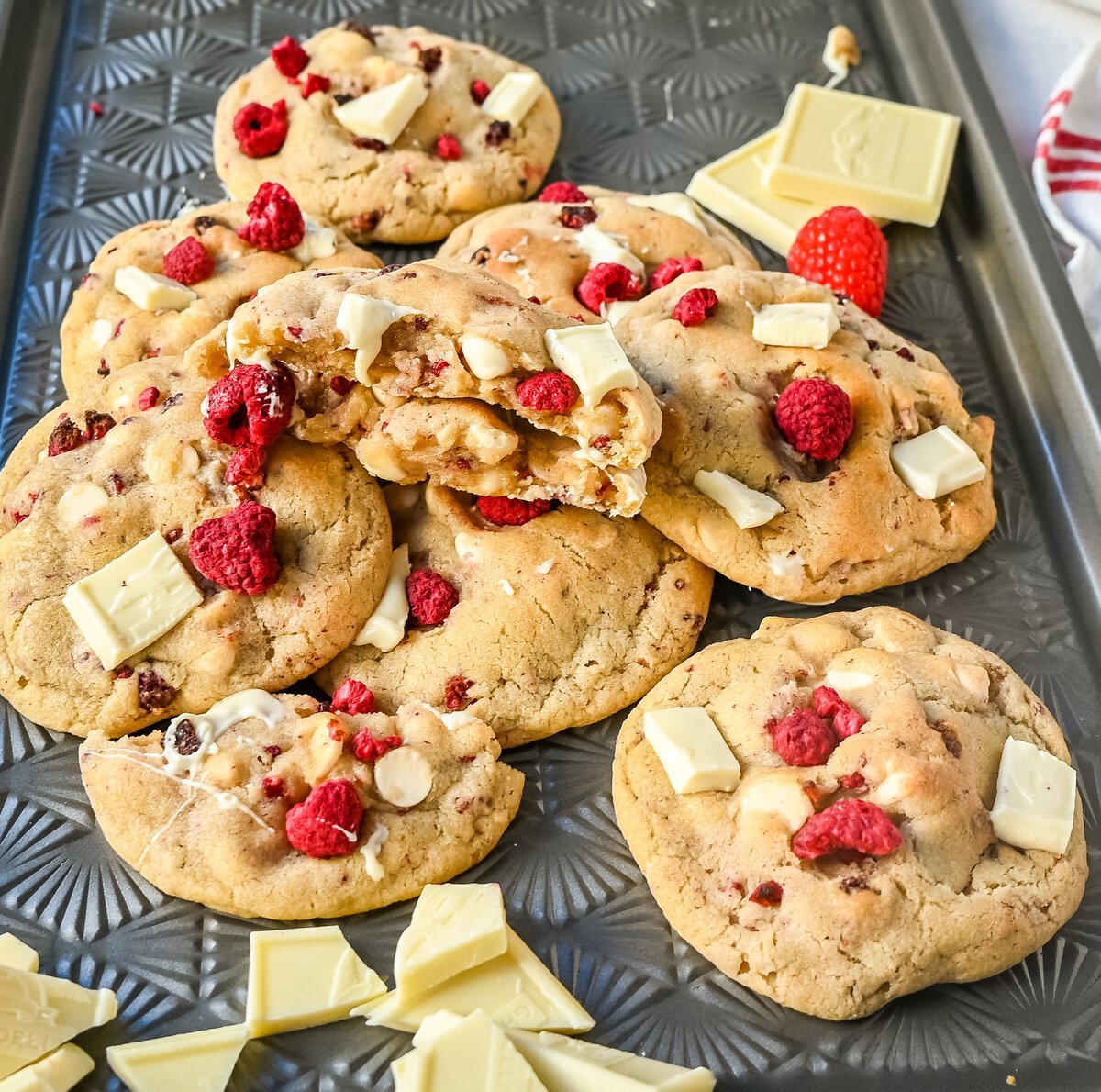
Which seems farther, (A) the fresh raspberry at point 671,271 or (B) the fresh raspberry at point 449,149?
(B) the fresh raspberry at point 449,149

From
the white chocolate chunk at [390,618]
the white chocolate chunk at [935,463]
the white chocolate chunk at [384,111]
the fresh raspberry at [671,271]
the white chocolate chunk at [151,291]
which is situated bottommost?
the white chocolate chunk at [390,618]

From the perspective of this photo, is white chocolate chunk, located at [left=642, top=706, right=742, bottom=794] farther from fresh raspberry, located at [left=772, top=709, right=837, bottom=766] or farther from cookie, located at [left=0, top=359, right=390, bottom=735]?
cookie, located at [left=0, top=359, right=390, bottom=735]

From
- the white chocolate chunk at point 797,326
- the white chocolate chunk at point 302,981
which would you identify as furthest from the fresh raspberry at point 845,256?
the white chocolate chunk at point 302,981

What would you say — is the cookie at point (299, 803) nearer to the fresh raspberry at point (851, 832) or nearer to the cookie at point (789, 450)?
the fresh raspberry at point (851, 832)

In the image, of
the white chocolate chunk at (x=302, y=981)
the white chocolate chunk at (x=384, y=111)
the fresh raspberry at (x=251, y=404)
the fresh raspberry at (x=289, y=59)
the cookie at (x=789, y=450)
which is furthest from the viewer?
the fresh raspberry at (x=289, y=59)

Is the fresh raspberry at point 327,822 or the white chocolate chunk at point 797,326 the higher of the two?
the white chocolate chunk at point 797,326

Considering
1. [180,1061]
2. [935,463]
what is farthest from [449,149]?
[180,1061]

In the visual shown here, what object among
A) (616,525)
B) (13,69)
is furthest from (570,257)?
(13,69)
